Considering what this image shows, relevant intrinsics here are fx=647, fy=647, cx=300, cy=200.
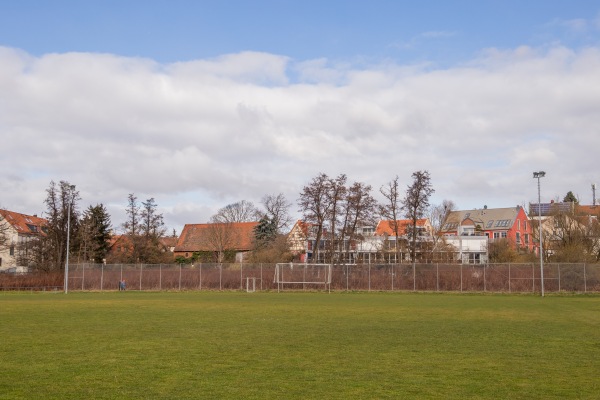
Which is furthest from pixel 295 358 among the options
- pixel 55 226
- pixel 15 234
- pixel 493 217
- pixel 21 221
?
pixel 493 217

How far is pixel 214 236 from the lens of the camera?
113m

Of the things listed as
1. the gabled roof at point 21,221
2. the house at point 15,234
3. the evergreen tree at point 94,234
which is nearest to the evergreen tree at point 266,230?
the evergreen tree at point 94,234

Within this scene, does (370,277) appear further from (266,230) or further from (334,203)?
(266,230)

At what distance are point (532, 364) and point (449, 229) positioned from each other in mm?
104561

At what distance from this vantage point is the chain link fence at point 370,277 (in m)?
58.4

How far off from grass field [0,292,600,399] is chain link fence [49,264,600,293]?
32.4 metres

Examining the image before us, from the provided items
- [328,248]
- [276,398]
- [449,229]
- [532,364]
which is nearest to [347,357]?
[532,364]

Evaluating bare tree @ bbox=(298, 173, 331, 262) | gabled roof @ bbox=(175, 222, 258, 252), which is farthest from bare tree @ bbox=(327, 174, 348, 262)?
gabled roof @ bbox=(175, 222, 258, 252)

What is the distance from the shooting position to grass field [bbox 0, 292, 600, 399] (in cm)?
1202

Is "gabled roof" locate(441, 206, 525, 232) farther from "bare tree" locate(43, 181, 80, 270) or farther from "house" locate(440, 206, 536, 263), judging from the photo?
"bare tree" locate(43, 181, 80, 270)

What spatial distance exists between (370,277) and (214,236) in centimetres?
5383

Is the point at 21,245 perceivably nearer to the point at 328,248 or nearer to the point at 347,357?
the point at 328,248

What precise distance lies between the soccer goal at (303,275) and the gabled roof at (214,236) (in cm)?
4649

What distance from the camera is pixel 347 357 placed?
16.4 metres
